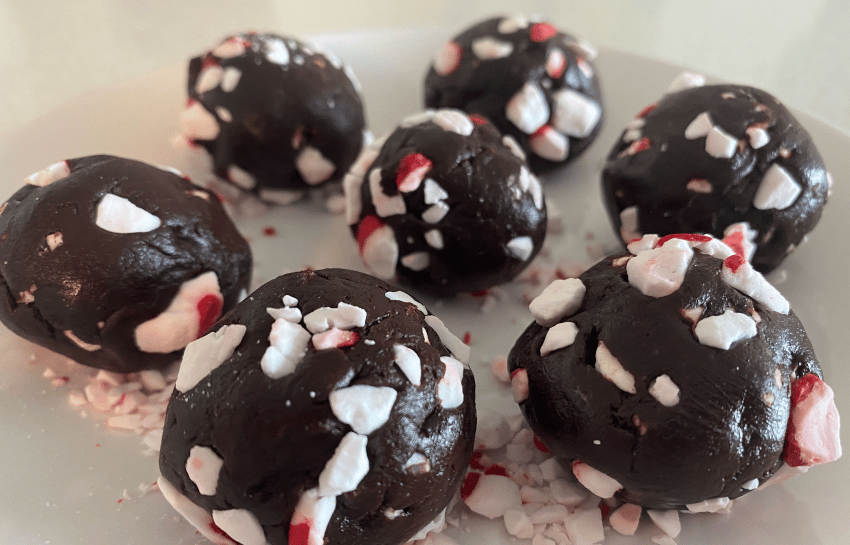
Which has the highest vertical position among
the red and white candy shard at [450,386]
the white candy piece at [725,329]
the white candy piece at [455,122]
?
the white candy piece at [455,122]

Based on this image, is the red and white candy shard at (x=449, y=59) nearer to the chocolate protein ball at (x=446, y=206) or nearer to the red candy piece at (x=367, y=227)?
the chocolate protein ball at (x=446, y=206)

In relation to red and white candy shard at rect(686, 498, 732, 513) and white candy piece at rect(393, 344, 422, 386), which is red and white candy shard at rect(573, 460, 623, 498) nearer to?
red and white candy shard at rect(686, 498, 732, 513)

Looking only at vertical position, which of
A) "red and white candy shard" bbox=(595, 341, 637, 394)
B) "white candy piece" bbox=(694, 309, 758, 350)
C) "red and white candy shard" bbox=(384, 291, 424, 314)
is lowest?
"red and white candy shard" bbox=(595, 341, 637, 394)

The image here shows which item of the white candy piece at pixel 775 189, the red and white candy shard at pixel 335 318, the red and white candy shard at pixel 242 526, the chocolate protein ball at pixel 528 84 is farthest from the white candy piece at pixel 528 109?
the red and white candy shard at pixel 242 526

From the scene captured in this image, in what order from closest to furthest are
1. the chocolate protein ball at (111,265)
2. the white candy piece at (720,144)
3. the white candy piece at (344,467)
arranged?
the white candy piece at (344,467), the chocolate protein ball at (111,265), the white candy piece at (720,144)

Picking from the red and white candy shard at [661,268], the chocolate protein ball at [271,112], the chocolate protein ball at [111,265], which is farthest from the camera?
the chocolate protein ball at [271,112]

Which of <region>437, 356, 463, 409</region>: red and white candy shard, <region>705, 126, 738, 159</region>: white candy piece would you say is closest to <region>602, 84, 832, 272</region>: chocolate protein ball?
<region>705, 126, 738, 159</region>: white candy piece

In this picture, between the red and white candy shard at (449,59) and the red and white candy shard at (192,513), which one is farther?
the red and white candy shard at (449,59)
